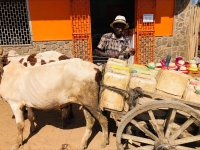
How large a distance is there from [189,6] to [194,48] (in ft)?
5.15

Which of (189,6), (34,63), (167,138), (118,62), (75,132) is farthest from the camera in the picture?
(189,6)

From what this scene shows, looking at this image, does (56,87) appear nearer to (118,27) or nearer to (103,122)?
(103,122)

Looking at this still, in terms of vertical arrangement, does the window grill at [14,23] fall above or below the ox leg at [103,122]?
above

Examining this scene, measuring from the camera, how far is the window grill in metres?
6.47

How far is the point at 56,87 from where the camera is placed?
9.95ft

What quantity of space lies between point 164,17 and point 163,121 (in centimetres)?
534

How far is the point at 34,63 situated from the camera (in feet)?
14.4

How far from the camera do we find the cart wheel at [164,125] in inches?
87.0

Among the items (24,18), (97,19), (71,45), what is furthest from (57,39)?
(97,19)

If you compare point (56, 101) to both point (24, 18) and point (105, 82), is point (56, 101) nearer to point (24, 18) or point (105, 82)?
point (105, 82)

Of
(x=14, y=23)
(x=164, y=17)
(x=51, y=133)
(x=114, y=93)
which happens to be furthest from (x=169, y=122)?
(x=14, y=23)

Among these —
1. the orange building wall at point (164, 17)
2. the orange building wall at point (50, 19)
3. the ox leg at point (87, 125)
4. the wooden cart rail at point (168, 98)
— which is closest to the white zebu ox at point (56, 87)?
the ox leg at point (87, 125)

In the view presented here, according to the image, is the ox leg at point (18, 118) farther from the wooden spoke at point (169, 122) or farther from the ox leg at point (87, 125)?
the wooden spoke at point (169, 122)

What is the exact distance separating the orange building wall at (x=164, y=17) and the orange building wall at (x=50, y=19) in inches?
120
